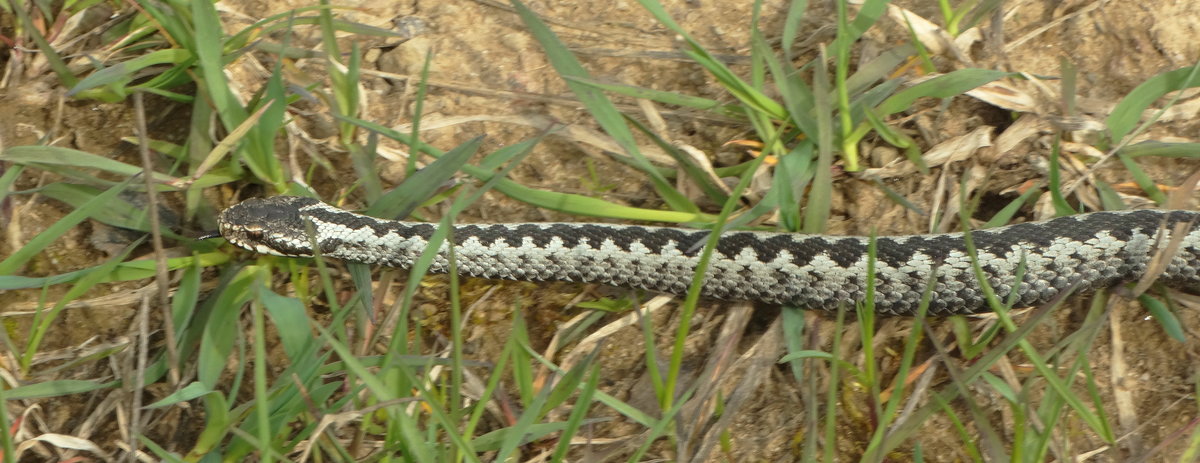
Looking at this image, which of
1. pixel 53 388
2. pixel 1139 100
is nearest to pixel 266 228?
pixel 53 388

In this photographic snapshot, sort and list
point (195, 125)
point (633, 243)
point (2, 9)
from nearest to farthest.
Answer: point (633, 243), point (195, 125), point (2, 9)

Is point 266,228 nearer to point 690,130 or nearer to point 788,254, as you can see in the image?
point 690,130

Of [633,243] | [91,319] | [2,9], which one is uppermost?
[2,9]

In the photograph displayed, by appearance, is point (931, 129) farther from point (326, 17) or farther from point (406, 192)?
point (326, 17)

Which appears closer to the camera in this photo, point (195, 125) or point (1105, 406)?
point (1105, 406)

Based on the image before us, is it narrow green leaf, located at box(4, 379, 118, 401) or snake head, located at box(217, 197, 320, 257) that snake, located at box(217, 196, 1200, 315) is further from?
narrow green leaf, located at box(4, 379, 118, 401)

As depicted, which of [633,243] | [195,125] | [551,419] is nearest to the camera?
[551,419]

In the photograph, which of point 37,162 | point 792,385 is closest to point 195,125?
point 37,162
